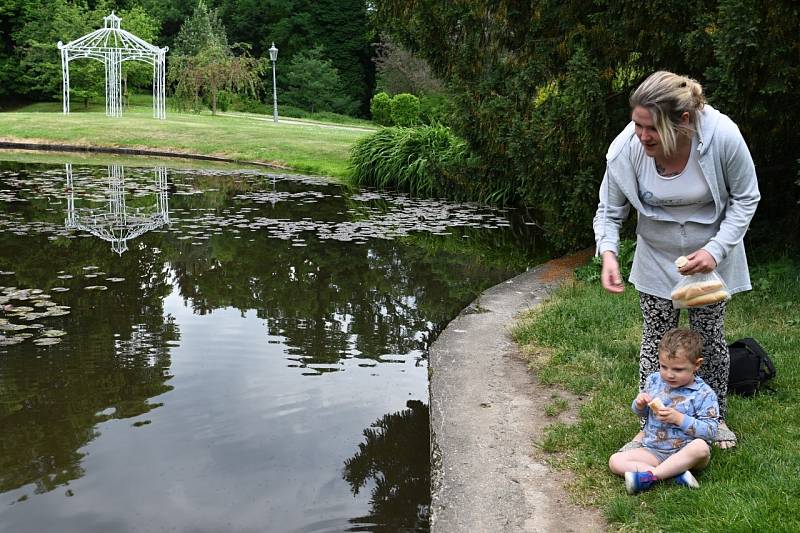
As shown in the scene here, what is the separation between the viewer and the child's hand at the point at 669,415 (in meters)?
3.59

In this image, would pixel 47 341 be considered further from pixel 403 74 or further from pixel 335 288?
pixel 403 74

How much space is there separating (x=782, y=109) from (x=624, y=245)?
2089mm

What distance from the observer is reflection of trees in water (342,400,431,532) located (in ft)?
12.7

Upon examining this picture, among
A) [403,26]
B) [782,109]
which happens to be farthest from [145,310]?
[782,109]

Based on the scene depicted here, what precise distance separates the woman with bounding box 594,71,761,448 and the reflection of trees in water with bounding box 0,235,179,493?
9.56 feet

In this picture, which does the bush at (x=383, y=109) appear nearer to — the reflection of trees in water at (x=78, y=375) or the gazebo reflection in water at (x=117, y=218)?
the gazebo reflection in water at (x=117, y=218)

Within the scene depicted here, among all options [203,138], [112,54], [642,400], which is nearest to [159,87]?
[112,54]

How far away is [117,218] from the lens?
12133 mm

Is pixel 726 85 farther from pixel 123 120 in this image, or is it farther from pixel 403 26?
pixel 123 120

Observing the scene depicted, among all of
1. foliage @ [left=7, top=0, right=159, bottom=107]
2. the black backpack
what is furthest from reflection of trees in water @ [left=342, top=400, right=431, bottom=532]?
foliage @ [left=7, top=0, right=159, bottom=107]

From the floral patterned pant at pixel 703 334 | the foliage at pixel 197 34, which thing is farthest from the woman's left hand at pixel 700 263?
the foliage at pixel 197 34

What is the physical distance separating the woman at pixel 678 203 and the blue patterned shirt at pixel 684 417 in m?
0.13

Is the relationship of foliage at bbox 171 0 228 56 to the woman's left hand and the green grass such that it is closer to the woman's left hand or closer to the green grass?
the green grass

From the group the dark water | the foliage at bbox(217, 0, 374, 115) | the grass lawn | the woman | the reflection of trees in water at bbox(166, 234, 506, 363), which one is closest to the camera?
the woman
